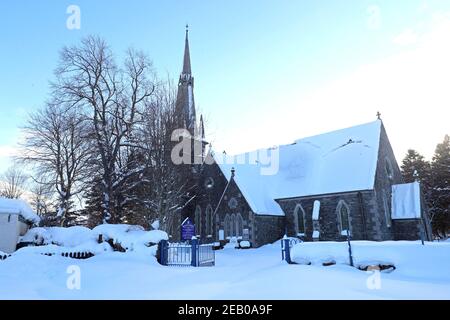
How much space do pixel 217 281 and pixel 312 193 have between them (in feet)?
63.2

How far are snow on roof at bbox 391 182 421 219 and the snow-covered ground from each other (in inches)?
651

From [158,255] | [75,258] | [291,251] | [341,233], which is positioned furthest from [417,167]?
[75,258]

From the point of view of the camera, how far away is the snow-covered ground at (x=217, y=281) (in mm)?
7941

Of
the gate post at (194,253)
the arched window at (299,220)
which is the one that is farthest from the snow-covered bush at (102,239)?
the arched window at (299,220)

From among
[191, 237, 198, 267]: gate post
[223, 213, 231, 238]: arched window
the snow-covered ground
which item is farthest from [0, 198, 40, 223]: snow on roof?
[223, 213, 231, 238]: arched window

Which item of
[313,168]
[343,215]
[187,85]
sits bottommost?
[343,215]

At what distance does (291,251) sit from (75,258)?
34.5ft

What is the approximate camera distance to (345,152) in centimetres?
2977

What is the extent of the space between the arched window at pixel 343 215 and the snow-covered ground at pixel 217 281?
13753mm

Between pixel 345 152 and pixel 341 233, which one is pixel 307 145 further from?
pixel 341 233

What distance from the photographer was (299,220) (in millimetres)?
29172

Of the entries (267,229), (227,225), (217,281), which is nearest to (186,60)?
(227,225)

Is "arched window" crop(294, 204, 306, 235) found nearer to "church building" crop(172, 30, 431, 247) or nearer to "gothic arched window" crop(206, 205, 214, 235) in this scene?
"church building" crop(172, 30, 431, 247)

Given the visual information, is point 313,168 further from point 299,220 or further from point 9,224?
point 9,224
